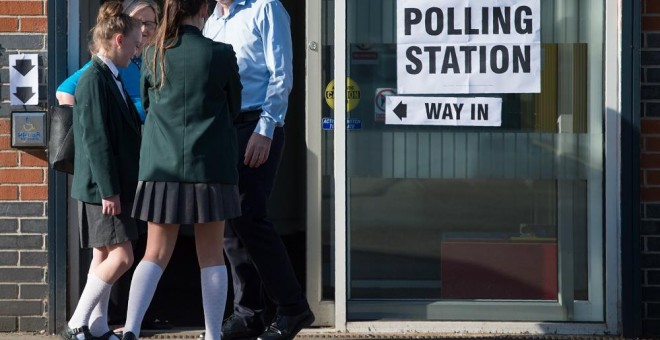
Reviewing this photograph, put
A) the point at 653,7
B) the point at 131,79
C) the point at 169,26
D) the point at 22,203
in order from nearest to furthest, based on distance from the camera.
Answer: the point at 169,26
the point at 131,79
the point at 653,7
the point at 22,203

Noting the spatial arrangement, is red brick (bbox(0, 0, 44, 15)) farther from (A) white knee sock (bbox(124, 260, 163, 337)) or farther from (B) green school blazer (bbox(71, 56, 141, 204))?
(A) white knee sock (bbox(124, 260, 163, 337))

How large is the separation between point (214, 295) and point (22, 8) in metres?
1.95

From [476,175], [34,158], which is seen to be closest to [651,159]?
[476,175]

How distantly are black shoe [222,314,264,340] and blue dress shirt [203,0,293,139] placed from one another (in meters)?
0.92

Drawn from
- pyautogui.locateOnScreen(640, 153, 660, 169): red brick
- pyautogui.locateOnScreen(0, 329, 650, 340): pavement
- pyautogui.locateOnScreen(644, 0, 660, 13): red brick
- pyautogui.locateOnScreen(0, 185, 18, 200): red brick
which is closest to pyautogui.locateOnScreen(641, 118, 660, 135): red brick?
pyautogui.locateOnScreen(640, 153, 660, 169): red brick

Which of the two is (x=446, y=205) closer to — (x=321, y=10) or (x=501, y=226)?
(x=501, y=226)

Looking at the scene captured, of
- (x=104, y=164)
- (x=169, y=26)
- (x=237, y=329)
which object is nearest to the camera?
(x=169, y=26)

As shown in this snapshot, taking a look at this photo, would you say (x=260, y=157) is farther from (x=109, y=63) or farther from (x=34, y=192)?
(x=34, y=192)

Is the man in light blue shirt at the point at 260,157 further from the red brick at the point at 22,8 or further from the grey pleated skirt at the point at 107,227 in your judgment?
the red brick at the point at 22,8

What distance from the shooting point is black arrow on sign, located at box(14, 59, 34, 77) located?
5812mm

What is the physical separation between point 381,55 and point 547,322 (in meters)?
1.59

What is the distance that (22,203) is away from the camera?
587 cm

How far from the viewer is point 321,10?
5.97m

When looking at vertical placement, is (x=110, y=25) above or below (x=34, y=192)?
above
